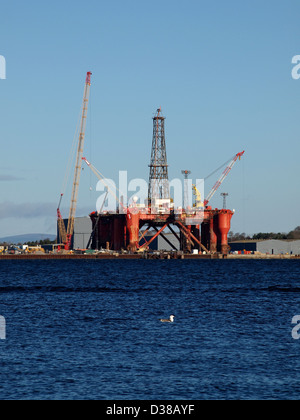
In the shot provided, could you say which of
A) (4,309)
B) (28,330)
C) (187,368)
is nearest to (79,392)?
(187,368)

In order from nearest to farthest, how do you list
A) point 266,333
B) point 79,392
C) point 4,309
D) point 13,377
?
point 79,392 → point 13,377 → point 266,333 → point 4,309

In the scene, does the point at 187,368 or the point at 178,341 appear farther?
the point at 178,341

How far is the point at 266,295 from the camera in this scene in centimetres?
8369

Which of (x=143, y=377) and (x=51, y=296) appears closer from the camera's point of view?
(x=143, y=377)

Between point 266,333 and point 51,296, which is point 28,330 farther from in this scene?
point 51,296

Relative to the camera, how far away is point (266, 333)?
50031mm

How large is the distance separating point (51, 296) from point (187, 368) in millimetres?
46306
